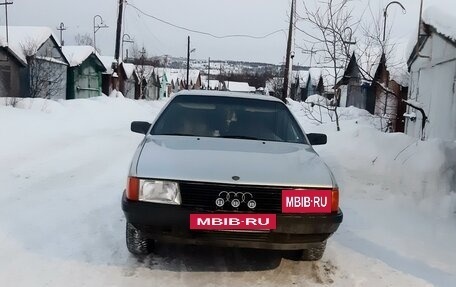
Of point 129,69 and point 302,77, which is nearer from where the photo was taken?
point 129,69

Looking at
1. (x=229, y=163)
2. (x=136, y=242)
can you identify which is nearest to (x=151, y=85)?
(x=136, y=242)

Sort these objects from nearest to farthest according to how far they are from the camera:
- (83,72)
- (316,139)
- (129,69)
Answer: (316,139)
(83,72)
(129,69)

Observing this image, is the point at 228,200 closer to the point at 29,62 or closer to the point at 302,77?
the point at 29,62

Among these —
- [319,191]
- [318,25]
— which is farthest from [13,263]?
[318,25]

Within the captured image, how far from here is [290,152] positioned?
4438 mm

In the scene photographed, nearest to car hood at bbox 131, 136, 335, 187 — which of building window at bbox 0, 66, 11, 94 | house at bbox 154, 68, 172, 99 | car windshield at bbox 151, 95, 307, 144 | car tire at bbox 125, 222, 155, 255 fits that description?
car windshield at bbox 151, 95, 307, 144

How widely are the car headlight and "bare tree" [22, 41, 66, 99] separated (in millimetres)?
24187

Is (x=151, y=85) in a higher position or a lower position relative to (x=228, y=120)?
lower

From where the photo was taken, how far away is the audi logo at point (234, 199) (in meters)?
3.60

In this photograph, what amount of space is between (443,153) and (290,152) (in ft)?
12.1

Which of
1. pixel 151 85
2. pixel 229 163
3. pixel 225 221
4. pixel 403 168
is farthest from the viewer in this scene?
pixel 151 85

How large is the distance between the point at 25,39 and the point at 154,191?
88.9 feet

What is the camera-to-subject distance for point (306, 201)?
3682mm

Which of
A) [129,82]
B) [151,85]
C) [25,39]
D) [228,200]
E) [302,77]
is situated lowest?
[151,85]
